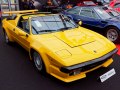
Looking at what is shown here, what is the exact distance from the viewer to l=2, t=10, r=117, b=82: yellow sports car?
12.2 ft

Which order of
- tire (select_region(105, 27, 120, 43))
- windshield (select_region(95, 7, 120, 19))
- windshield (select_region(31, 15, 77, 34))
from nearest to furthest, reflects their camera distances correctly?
windshield (select_region(31, 15, 77, 34)), tire (select_region(105, 27, 120, 43)), windshield (select_region(95, 7, 120, 19))

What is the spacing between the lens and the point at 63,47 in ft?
13.3

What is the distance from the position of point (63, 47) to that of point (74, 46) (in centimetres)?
23

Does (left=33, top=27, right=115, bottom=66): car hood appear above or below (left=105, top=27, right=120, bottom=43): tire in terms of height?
above

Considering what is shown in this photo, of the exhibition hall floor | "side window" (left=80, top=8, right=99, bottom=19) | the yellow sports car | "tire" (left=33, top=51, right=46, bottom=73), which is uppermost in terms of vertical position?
"side window" (left=80, top=8, right=99, bottom=19)

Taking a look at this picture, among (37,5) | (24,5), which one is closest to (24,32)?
(24,5)

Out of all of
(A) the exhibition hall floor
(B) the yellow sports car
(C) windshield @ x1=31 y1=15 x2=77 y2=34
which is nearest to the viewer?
(B) the yellow sports car

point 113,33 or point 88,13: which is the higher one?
point 88,13

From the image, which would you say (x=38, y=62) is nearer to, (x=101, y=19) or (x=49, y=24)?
(x=49, y=24)

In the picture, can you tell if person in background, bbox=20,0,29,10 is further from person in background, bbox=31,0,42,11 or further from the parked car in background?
the parked car in background

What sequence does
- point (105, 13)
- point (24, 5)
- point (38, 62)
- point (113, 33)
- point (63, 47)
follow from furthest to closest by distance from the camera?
point (24, 5), point (105, 13), point (113, 33), point (38, 62), point (63, 47)

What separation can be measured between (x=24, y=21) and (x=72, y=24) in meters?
1.32

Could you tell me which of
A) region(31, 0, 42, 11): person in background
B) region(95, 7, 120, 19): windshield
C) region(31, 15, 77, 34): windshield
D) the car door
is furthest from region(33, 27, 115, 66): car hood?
region(31, 0, 42, 11): person in background

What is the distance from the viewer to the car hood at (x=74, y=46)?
3.75m
